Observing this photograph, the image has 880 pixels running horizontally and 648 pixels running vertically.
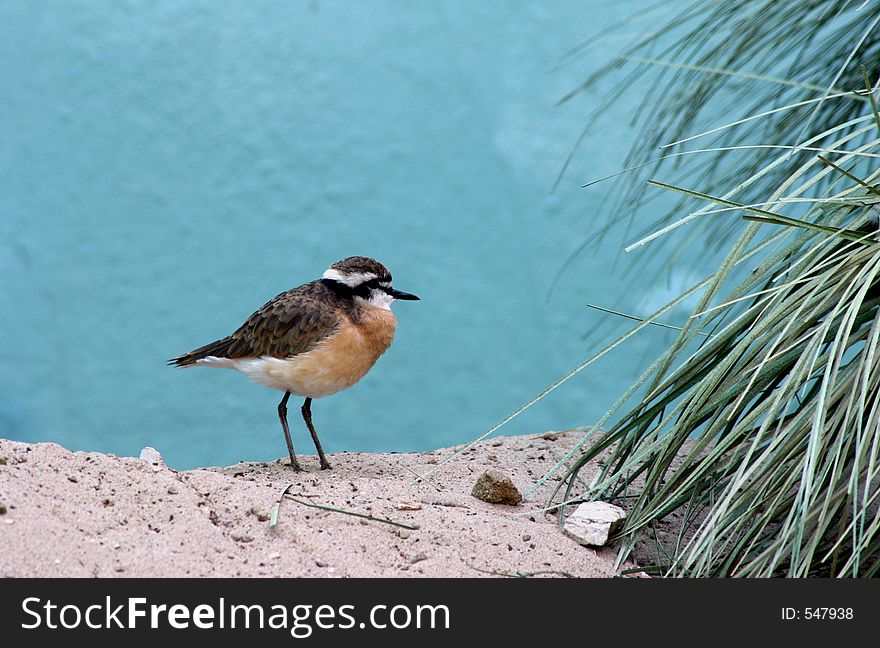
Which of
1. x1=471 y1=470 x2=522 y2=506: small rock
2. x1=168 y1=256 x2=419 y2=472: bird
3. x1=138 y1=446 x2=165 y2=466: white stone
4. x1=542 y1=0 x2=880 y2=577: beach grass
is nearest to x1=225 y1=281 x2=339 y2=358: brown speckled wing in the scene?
x1=168 y1=256 x2=419 y2=472: bird

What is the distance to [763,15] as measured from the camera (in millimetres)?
1709

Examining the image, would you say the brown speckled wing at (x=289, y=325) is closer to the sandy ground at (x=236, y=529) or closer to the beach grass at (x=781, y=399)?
the sandy ground at (x=236, y=529)

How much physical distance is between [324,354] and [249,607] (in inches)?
36.2

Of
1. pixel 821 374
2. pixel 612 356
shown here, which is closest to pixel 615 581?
pixel 821 374

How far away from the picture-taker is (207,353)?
2170 millimetres

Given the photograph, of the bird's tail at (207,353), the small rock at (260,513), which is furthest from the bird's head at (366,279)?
the small rock at (260,513)

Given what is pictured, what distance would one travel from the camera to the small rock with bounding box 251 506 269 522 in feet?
4.59

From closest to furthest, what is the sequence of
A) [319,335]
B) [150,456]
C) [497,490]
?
1. [497,490]
2. [150,456]
3. [319,335]

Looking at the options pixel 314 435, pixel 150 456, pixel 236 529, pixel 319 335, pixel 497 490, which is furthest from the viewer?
pixel 314 435

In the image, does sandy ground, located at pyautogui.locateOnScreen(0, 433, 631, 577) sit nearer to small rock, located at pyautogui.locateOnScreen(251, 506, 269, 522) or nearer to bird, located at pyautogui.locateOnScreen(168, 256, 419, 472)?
small rock, located at pyautogui.locateOnScreen(251, 506, 269, 522)

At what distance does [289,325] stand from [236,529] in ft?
2.43

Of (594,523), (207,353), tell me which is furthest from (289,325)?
(594,523)

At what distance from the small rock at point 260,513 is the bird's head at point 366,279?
76cm

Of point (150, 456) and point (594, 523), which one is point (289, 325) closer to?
point (150, 456)
